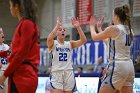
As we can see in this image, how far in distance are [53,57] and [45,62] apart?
420 inches

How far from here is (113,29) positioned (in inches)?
195

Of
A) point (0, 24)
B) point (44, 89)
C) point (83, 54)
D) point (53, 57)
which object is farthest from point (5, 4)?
point (53, 57)

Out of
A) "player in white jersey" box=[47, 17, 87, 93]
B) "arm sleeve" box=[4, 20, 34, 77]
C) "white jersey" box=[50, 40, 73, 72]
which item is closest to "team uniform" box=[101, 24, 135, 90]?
"arm sleeve" box=[4, 20, 34, 77]

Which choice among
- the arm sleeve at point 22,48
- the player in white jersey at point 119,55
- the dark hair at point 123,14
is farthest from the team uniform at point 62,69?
the arm sleeve at point 22,48

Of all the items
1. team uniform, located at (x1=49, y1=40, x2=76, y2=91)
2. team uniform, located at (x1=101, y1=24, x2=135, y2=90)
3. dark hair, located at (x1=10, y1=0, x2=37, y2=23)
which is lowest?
team uniform, located at (x1=49, y1=40, x2=76, y2=91)

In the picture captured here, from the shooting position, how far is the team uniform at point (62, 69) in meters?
7.12

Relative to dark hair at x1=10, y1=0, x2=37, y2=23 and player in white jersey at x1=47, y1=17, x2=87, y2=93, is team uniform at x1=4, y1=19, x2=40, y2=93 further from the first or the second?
player in white jersey at x1=47, y1=17, x2=87, y2=93

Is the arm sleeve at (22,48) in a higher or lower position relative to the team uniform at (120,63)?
higher

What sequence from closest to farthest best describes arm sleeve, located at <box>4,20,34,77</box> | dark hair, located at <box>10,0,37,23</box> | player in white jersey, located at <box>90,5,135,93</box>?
arm sleeve, located at <box>4,20,34,77</box> → dark hair, located at <box>10,0,37,23</box> → player in white jersey, located at <box>90,5,135,93</box>

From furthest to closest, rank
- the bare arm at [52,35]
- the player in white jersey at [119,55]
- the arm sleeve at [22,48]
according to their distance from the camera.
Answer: the bare arm at [52,35] < the player in white jersey at [119,55] < the arm sleeve at [22,48]

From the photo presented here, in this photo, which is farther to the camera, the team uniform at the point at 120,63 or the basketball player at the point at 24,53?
the team uniform at the point at 120,63

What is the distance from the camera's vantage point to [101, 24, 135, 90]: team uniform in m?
5.00

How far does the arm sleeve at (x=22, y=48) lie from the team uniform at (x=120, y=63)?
5.58 ft

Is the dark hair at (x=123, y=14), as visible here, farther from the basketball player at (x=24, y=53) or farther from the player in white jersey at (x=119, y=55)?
the basketball player at (x=24, y=53)
